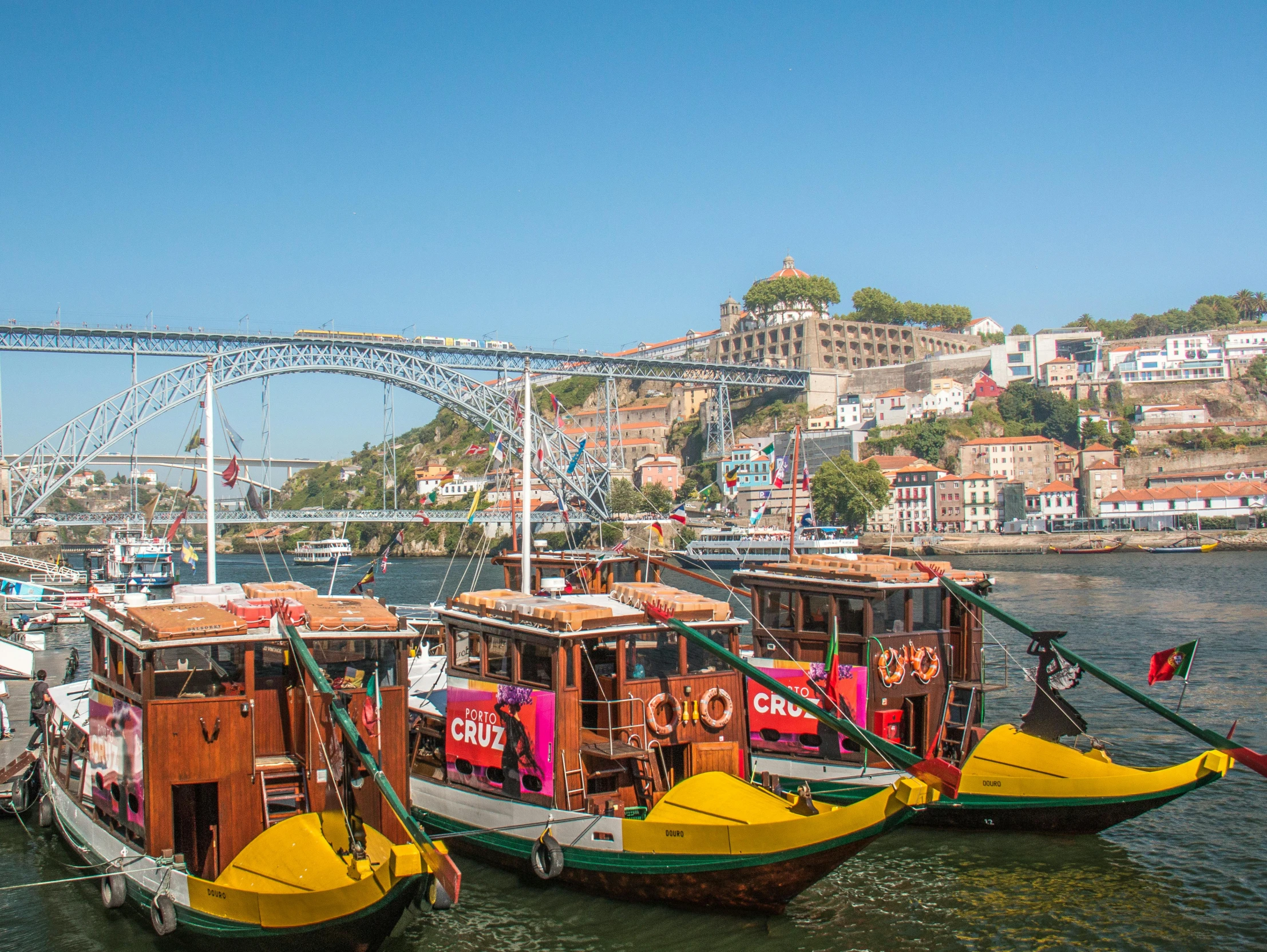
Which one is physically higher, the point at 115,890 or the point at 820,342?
the point at 820,342

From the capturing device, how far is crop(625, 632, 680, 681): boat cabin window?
1123cm

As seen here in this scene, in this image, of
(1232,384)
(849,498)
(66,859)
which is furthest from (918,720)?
(1232,384)

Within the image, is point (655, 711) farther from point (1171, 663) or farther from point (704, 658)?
point (1171, 663)

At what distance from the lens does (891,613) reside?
13.7 m

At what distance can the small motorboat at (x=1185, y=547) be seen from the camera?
68.0m

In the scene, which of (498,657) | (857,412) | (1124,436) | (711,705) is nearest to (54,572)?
(498,657)

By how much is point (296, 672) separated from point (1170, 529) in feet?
244

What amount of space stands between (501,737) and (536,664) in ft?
2.85

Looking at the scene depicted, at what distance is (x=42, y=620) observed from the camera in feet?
117

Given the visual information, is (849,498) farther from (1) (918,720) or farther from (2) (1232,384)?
(1) (918,720)

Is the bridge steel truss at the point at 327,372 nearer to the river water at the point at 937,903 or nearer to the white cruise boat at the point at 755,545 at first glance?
the white cruise boat at the point at 755,545

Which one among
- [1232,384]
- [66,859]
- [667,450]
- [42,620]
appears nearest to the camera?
[66,859]

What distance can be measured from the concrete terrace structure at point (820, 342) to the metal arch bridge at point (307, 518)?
118ft

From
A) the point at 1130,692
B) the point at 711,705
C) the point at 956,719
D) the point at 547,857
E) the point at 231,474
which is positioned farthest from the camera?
the point at 231,474
